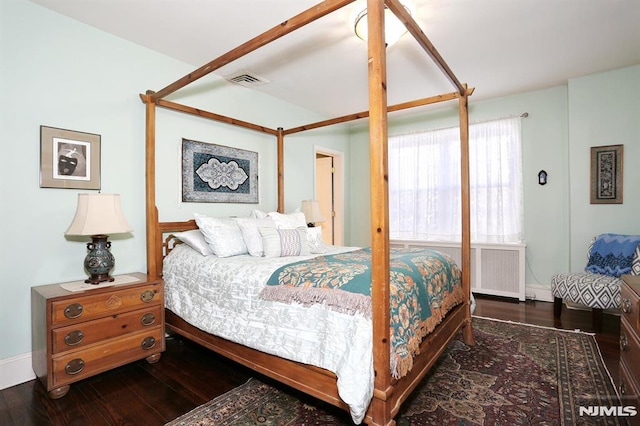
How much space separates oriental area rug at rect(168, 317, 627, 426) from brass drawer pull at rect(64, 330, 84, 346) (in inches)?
36.2

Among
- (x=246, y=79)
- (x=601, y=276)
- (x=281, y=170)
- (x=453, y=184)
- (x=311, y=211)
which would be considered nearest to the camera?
(x=601, y=276)

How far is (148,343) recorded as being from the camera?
7.99 feet

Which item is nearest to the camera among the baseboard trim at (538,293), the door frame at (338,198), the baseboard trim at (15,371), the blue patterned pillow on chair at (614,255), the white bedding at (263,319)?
the white bedding at (263,319)

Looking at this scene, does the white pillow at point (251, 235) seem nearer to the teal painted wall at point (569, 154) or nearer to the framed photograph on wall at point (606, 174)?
the teal painted wall at point (569, 154)

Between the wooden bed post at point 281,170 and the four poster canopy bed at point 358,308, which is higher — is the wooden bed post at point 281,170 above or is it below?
→ above

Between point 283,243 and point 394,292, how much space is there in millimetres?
1409

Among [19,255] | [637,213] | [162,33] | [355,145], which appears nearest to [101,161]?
[19,255]

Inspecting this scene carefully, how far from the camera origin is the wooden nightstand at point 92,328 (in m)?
2.00

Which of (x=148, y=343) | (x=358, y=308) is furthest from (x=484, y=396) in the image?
(x=148, y=343)

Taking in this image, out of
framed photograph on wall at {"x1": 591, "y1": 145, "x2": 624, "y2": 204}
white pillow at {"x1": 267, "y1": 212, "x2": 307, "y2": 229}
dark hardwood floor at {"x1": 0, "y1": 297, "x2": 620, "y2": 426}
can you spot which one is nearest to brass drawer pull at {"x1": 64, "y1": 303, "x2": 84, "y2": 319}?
dark hardwood floor at {"x1": 0, "y1": 297, "x2": 620, "y2": 426}

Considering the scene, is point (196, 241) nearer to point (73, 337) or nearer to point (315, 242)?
point (73, 337)

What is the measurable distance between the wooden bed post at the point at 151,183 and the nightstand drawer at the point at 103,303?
0.35 meters

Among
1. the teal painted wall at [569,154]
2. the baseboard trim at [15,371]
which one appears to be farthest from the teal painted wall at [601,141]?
the baseboard trim at [15,371]

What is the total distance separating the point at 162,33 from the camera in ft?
8.82
